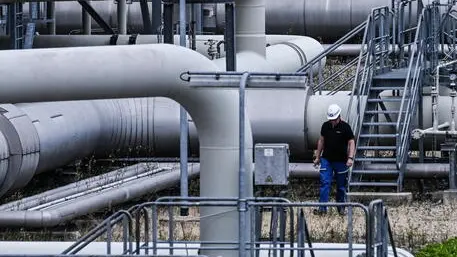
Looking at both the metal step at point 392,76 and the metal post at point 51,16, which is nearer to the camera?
the metal step at point 392,76

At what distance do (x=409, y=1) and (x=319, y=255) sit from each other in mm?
10265

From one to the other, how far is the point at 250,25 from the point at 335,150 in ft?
16.6

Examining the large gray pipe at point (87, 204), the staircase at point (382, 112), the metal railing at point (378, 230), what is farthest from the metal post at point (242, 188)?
the staircase at point (382, 112)

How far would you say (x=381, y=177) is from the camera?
82.2ft

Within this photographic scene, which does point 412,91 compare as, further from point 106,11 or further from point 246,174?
point 106,11

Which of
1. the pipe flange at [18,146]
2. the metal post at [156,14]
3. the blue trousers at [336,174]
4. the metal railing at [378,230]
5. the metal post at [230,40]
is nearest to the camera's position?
the metal railing at [378,230]

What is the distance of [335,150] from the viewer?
75.4 feet

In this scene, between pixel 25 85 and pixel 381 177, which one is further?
pixel 381 177

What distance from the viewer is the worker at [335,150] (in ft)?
75.2

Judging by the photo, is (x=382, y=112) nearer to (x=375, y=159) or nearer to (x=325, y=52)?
(x=375, y=159)

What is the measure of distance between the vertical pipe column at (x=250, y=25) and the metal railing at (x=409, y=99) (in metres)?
2.68


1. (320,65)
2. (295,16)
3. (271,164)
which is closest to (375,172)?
(320,65)

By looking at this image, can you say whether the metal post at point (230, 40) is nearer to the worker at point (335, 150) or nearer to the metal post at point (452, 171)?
the worker at point (335, 150)

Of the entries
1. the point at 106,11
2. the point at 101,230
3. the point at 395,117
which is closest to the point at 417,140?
the point at 395,117
